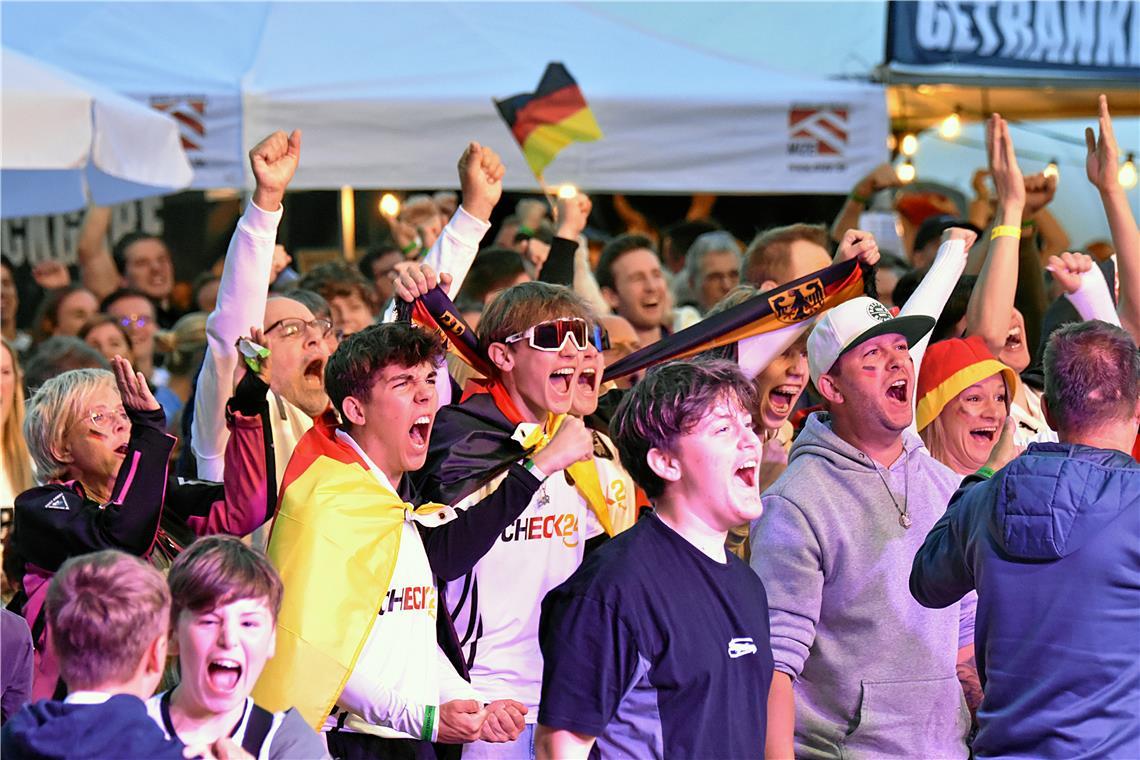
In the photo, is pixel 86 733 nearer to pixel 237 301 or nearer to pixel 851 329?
pixel 237 301

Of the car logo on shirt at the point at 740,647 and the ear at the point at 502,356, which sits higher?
the ear at the point at 502,356

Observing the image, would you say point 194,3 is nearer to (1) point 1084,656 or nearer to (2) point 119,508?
(2) point 119,508

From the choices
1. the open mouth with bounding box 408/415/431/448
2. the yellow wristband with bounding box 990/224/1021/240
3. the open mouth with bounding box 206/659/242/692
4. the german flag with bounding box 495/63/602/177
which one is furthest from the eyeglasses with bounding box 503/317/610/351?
the german flag with bounding box 495/63/602/177

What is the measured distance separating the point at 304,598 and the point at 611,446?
5.12ft

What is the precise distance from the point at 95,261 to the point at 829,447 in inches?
286

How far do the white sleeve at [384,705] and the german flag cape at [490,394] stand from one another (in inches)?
35.4

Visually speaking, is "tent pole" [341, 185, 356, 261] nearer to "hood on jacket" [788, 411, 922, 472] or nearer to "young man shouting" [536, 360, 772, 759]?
"hood on jacket" [788, 411, 922, 472]

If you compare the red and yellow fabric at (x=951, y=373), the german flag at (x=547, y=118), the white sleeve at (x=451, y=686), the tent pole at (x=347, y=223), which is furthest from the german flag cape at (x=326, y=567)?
the tent pole at (x=347, y=223)

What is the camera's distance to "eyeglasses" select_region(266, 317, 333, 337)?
18.4ft

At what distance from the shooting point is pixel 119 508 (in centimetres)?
441

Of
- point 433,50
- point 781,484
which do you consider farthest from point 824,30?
point 781,484

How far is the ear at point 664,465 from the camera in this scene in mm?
3809

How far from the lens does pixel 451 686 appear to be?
14.3 feet

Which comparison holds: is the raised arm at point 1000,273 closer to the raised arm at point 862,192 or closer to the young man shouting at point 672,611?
the young man shouting at point 672,611
